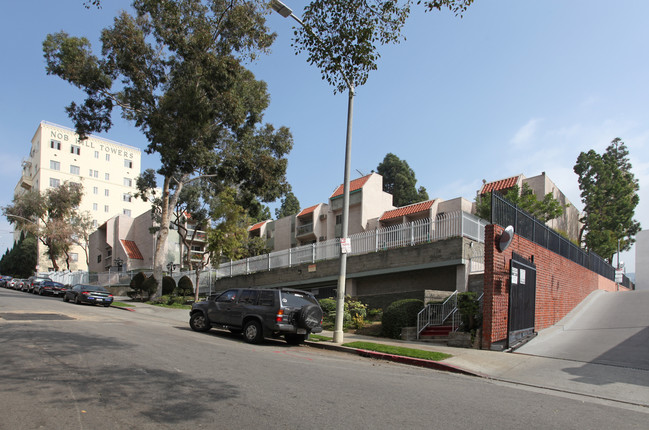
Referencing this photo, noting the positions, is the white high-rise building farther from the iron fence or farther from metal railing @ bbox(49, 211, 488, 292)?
the iron fence

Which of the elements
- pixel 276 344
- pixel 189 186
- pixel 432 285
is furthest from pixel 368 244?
pixel 189 186

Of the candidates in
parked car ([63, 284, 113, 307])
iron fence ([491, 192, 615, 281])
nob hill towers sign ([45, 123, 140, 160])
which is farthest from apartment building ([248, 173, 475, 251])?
nob hill towers sign ([45, 123, 140, 160])

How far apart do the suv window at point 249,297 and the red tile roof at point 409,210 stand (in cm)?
2374

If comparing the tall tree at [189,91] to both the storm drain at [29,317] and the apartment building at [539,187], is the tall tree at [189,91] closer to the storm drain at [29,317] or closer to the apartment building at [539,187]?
the storm drain at [29,317]

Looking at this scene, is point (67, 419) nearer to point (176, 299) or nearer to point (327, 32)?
point (327, 32)

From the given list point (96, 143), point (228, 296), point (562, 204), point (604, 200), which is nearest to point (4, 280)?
point (96, 143)

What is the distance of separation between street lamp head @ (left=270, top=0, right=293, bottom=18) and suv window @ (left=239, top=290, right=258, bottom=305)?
24.7 feet

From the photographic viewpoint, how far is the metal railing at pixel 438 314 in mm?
14227

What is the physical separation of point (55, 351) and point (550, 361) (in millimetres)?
10712

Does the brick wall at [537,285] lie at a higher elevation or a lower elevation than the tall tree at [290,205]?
lower

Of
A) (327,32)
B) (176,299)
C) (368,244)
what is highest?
(327,32)

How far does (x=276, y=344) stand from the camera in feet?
42.5

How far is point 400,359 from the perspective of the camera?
35.2 feet

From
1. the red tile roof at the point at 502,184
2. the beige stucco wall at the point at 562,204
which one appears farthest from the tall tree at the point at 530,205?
the red tile roof at the point at 502,184
